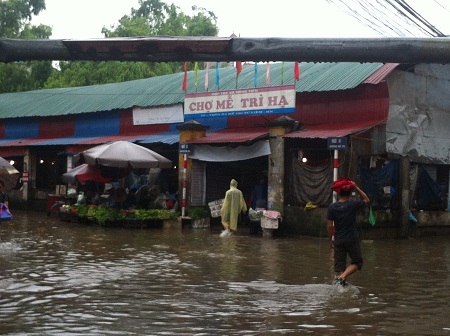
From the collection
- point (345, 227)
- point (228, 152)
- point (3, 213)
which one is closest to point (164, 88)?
point (228, 152)

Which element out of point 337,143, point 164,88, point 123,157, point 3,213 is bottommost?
point 3,213

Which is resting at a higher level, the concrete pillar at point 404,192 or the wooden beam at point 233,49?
the wooden beam at point 233,49

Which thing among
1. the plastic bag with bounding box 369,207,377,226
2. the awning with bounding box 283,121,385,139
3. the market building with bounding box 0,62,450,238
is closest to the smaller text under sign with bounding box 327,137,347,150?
the market building with bounding box 0,62,450,238

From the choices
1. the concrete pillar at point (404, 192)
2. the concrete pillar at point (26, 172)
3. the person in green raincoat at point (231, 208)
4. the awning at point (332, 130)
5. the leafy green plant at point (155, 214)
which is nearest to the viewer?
the awning at point (332, 130)

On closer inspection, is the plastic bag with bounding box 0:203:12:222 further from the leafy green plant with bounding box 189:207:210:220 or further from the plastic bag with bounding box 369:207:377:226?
the plastic bag with bounding box 369:207:377:226

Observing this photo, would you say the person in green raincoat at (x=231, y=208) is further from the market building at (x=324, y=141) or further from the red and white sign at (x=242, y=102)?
the red and white sign at (x=242, y=102)

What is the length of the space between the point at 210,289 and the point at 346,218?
7.28ft

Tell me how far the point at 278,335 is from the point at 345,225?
3387 millimetres

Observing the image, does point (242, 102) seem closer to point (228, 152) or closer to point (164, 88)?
point (228, 152)

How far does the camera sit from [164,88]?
29.0 meters

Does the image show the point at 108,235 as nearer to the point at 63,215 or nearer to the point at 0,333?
the point at 63,215

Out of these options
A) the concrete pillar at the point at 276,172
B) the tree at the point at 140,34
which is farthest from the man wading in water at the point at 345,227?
the tree at the point at 140,34

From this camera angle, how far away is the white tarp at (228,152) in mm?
21073

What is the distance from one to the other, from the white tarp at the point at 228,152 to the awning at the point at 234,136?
10.5 inches
